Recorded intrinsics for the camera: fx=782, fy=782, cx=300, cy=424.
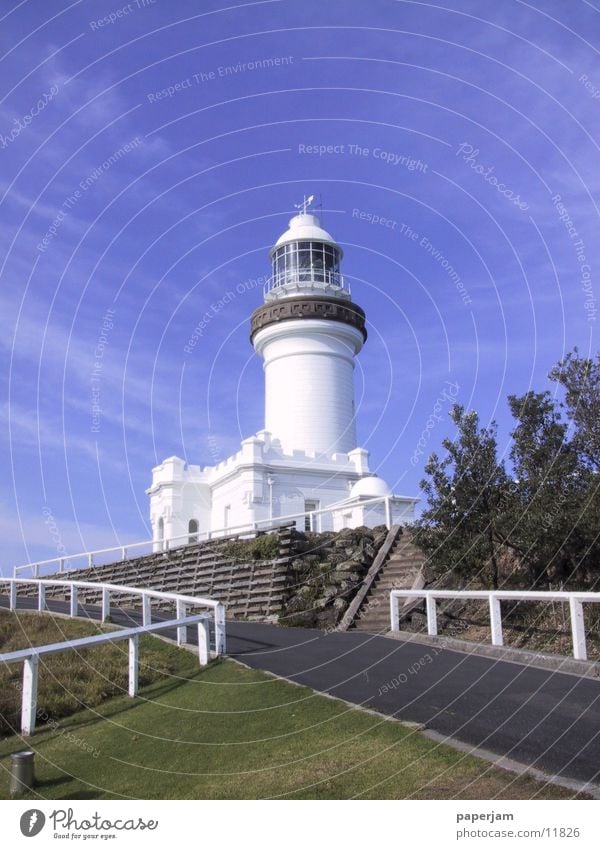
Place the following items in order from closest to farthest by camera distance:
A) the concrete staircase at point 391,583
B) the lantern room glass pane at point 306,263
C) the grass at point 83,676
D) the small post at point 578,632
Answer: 1. the grass at point 83,676
2. the small post at point 578,632
3. the concrete staircase at point 391,583
4. the lantern room glass pane at point 306,263

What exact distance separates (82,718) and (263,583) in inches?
379

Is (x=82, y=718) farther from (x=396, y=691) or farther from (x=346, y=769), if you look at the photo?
(x=346, y=769)

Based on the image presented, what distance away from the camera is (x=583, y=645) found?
29.7ft

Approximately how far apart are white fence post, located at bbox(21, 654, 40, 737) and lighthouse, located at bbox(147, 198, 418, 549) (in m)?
17.8

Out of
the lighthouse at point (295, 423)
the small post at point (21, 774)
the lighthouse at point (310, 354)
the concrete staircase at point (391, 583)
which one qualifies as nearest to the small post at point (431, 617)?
the concrete staircase at point (391, 583)

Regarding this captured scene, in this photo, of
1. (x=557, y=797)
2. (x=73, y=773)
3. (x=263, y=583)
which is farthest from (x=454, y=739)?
(x=263, y=583)

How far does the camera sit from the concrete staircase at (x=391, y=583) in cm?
1399

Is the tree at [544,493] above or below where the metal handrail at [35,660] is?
above

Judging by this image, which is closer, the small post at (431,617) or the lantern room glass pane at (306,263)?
the small post at (431,617)

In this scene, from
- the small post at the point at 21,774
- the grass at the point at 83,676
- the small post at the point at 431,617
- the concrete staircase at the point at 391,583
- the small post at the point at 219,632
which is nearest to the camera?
the small post at the point at 21,774

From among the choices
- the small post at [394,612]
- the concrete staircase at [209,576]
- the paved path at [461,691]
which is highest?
the concrete staircase at [209,576]

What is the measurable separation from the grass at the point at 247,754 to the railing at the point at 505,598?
3.43 m

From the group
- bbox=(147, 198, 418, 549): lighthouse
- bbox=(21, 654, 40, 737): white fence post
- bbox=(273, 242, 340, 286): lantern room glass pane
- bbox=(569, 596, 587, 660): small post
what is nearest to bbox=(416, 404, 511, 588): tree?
bbox=(569, 596, 587, 660): small post

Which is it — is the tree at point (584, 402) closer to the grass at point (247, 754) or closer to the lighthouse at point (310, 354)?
the grass at point (247, 754)
